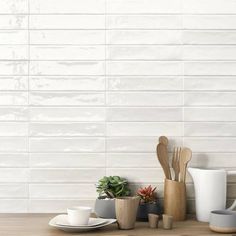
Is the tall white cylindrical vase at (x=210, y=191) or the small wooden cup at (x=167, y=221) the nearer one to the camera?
the small wooden cup at (x=167, y=221)

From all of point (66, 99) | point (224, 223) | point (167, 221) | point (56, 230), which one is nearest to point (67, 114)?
point (66, 99)

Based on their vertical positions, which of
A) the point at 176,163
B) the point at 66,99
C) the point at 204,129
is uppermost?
the point at 66,99

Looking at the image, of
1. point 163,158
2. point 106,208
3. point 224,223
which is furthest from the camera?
point 163,158

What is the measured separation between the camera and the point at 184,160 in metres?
2.27

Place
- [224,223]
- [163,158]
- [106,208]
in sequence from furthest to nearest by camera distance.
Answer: [163,158], [106,208], [224,223]

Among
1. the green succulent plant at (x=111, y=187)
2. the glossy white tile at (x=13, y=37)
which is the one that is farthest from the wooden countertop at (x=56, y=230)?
the glossy white tile at (x=13, y=37)

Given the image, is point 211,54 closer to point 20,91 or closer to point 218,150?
point 218,150

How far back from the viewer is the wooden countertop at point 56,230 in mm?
1991

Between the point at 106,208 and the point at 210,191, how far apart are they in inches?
16.4

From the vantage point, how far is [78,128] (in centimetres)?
233

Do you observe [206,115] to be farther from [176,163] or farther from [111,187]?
[111,187]

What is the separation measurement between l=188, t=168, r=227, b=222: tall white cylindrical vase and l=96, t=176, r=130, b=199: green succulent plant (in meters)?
0.30

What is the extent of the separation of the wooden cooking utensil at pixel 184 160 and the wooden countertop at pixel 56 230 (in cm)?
18

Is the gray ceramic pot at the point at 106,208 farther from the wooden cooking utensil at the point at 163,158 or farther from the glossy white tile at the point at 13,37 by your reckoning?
the glossy white tile at the point at 13,37
